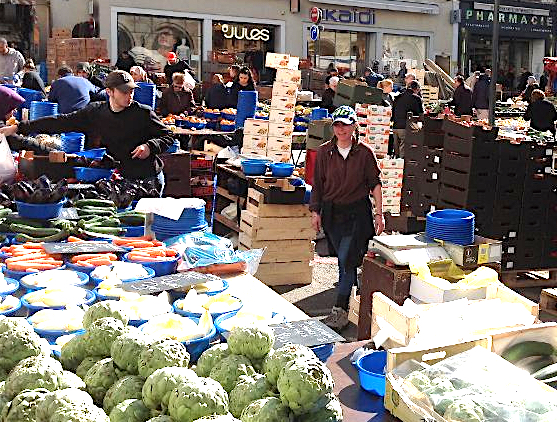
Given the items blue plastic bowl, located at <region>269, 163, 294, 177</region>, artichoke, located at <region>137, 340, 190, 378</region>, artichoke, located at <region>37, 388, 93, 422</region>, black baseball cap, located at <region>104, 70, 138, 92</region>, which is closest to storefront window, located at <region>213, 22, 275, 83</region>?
blue plastic bowl, located at <region>269, 163, 294, 177</region>

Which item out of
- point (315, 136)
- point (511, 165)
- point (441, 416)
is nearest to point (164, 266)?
point (441, 416)

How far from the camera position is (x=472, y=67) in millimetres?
31297

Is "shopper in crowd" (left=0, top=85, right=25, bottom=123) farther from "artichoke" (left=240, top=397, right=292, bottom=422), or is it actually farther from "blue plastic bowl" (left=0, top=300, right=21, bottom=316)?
"artichoke" (left=240, top=397, right=292, bottom=422)

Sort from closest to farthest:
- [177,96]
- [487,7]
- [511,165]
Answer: [511,165] → [177,96] → [487,7]

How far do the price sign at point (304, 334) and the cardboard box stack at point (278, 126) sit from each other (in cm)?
796

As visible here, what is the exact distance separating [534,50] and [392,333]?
3342cm

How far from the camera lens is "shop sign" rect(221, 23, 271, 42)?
25.2 metres

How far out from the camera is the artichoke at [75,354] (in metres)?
2.50

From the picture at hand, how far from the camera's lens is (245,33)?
25.6m

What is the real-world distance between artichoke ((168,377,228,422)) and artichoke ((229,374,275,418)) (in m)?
0.07

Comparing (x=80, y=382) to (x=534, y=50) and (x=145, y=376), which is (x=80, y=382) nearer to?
(x=145, y=376)

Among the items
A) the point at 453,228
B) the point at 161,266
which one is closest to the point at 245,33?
the point at 453,228

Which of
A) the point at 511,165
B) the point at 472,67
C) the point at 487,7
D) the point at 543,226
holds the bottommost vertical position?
the point at 543,226

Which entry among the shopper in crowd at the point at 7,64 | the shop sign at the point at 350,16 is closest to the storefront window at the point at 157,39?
the shop sign at the point at 350,16
